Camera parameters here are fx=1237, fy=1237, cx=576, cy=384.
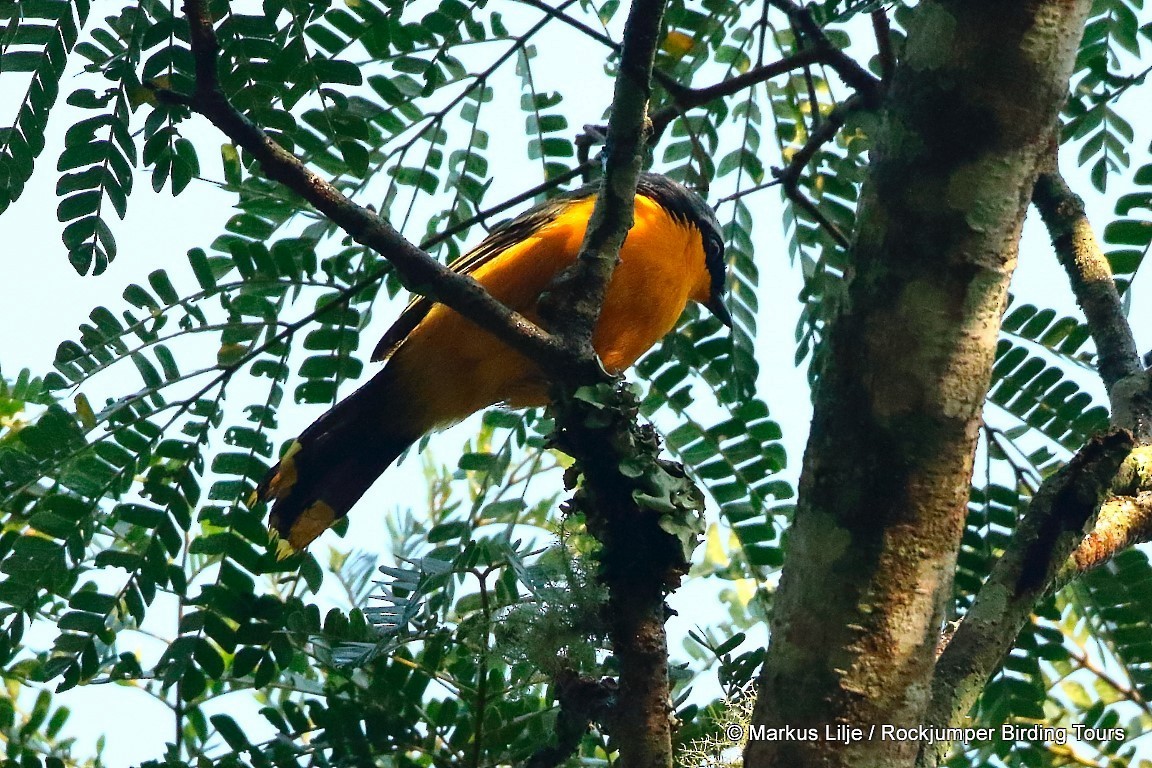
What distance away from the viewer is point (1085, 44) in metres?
3.65

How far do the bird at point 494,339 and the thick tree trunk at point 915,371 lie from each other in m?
1.93

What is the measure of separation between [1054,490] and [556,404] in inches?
38.5

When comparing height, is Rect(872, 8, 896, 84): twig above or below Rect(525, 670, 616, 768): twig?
above

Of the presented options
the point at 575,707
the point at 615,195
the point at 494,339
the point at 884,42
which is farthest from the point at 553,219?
the point at 575,707

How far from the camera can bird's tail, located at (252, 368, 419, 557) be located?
3.45 metres

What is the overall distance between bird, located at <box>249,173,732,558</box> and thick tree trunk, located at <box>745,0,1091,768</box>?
1.93 metres

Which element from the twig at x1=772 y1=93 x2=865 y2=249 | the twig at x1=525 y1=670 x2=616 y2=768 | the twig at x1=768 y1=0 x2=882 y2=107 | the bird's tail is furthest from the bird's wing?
the twig at x1=525 y1=670 x2=616 y2=768

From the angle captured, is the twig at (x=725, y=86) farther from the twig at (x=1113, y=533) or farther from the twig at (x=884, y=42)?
the twig at (x=1113, y=533)

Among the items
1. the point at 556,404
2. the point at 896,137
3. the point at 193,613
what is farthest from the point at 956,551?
the point at 193,613

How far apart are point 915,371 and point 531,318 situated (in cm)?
198

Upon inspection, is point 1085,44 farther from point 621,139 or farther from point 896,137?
point 896,137

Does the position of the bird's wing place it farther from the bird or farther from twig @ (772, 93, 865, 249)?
twig @ (772, 93, 865, 249)

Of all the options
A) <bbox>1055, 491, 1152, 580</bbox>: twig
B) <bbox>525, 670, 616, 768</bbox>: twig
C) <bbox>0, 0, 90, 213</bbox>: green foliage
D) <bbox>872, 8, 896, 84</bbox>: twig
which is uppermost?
<bbox>872, 8, 896, 84</bbox>: twig

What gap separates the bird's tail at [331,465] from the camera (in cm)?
345
